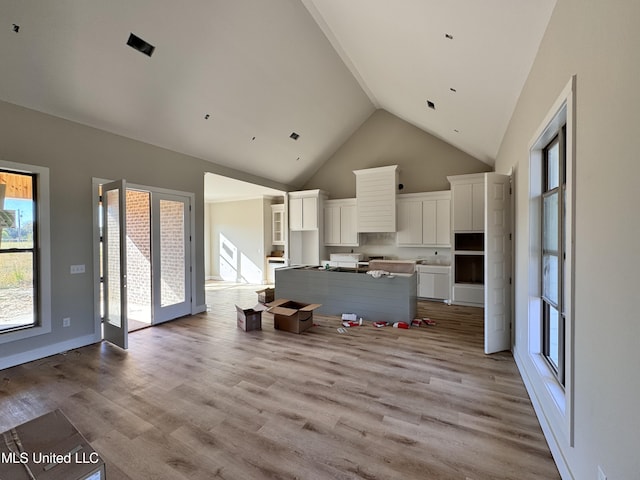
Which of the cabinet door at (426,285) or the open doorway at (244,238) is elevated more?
the open doorway at (244,238)

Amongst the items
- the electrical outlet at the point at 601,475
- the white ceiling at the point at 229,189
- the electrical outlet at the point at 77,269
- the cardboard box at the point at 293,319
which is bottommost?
the cardboard box at the point at 293,319

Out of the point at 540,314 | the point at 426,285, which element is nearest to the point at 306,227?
the point at 426,285

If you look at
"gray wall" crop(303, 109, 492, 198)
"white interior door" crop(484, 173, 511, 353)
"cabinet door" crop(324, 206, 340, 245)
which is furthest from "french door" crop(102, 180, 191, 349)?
"white interior door" crop(484, 173, 511, 353)

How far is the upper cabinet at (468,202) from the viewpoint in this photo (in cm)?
549

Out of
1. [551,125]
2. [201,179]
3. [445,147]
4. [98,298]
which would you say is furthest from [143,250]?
[445,147]

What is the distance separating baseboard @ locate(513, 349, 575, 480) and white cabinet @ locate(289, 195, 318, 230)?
5223 mm

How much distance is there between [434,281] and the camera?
5.98m

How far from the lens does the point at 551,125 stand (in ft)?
6.25

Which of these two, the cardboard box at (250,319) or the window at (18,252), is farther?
the cardboard box at (250,319)

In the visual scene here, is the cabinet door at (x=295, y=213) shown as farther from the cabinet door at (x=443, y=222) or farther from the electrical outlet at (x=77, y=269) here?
the electrical outlet at (x=77, y=269)

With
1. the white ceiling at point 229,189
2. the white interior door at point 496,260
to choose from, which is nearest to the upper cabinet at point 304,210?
the white ceiling at point 229,189

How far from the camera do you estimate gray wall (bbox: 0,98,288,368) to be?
10.5 ft

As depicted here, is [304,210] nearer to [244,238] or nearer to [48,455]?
[244,238]

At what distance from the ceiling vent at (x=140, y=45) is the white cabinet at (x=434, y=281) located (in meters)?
5.61
